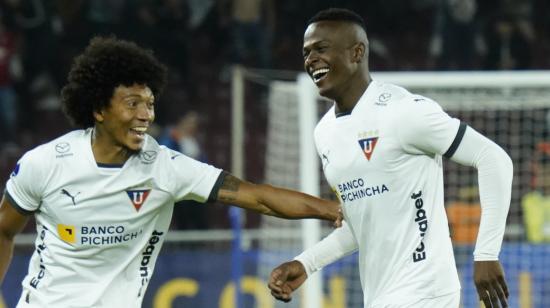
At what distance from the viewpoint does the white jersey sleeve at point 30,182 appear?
16.8 ft

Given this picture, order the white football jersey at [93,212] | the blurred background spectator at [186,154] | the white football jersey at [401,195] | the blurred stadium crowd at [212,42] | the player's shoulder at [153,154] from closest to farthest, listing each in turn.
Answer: the white football jersey at [401,195] < the white football jersey at [93,212] < the player's shoulder at [153,154] < the blurred background spectator at [186,154] < the blurred stadium crowd at [212,42]

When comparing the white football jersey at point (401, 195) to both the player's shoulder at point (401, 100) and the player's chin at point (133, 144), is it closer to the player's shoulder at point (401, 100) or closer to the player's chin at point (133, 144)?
the player's shoulder at point (401, 100)

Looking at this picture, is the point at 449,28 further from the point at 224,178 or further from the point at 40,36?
the point at 224,178

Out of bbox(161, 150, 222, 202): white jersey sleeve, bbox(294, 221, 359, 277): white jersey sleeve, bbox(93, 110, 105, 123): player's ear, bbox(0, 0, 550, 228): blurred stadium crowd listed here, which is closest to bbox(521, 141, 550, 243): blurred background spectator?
bbox(0, 0, 550, 228): blurred stadium crowd

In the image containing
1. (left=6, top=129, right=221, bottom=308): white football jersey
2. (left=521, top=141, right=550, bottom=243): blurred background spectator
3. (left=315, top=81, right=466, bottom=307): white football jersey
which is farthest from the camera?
(left=521, top=141, right=550, bottom=243): blurred background spectator

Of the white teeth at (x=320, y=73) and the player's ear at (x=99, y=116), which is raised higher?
the white teeth at (x=320, y=73)

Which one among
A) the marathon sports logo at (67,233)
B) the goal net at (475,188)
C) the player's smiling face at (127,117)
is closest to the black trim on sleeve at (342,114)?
the player's smiling face at (127,117)

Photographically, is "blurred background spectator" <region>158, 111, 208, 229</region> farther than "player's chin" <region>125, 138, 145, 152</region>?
Yes

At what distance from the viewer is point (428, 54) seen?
15.9 m

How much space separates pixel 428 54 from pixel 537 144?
6.06 meters

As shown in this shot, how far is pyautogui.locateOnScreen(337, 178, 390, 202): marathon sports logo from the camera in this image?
4914 mm

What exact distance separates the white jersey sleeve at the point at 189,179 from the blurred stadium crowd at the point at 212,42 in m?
7.63

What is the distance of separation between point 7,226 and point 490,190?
6.88ft

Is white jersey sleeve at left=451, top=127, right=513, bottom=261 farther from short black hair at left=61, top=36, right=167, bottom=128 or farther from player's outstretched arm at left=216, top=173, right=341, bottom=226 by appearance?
short black hair at left=61, top=36, right=167, bottom=128
